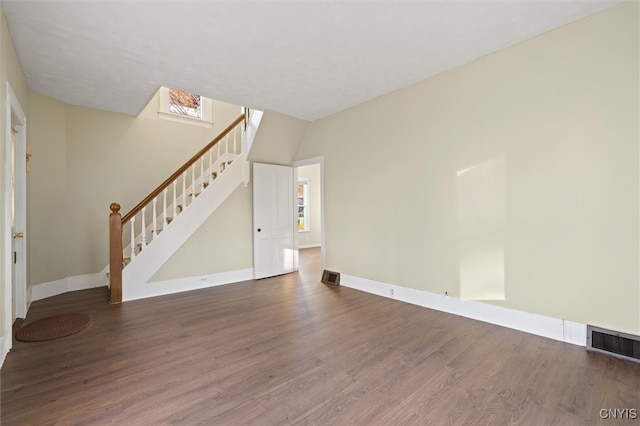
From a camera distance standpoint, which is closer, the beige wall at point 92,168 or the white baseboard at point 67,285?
the white baseboard at point 67,285

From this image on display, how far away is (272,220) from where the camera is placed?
5.51 metres

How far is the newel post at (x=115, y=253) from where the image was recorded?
12.9ft

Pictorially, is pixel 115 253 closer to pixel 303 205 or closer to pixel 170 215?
pixel 170 215

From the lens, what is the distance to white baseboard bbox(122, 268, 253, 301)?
4121 millimetres

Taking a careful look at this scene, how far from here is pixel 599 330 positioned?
2.52 meters

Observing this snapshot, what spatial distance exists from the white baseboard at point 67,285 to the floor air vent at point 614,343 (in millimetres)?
6500

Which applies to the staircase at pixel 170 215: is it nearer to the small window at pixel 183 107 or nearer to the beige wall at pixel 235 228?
the beige wall at pixel 235 228

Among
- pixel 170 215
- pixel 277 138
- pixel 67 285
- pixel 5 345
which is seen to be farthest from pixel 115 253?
pixel 277 138

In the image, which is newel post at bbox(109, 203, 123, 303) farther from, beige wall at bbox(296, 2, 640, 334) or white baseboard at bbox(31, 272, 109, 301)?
beige wall at bbox(296, 2, 640, 334)

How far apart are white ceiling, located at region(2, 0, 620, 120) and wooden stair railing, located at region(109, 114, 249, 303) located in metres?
1.41

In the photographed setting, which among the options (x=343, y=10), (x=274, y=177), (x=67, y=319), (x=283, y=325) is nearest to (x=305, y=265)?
(x=274, y=177)

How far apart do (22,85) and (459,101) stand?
5.25 m

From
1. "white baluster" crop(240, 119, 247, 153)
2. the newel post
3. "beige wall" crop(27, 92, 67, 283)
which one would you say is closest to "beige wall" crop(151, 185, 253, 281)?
the newel post

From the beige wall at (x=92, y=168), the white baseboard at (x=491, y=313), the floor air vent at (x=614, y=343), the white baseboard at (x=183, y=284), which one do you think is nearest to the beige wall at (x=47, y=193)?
the beige wall at (x=92, y=168)
